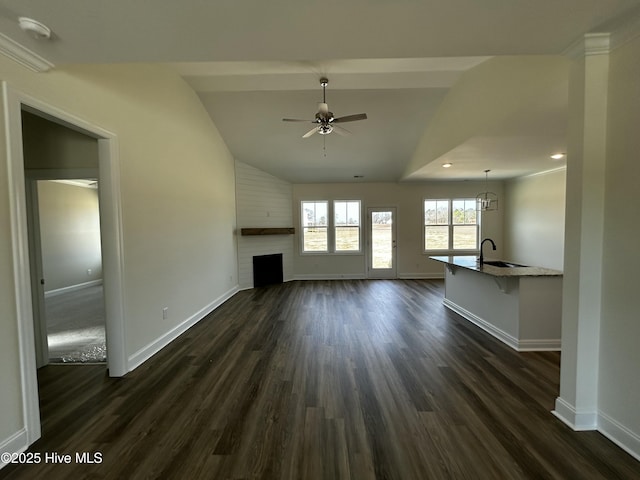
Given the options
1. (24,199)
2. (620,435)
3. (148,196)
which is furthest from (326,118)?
(620,435)

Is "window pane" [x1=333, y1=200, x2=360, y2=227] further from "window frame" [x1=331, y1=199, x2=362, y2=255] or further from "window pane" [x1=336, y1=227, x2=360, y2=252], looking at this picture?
"window pane" [x1=336, y1=227, x2=360, y2=252]

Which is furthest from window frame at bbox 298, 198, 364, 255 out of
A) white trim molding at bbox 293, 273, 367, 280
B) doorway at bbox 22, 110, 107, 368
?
doorway at bbox 22, 110, 107, 368

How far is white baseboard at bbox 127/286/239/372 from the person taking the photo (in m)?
2.81

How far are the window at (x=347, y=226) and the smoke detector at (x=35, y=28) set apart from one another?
6.57m

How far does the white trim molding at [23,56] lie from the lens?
164 centimetres

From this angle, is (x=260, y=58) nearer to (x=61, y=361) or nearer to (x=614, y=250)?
(x=614, y=250)

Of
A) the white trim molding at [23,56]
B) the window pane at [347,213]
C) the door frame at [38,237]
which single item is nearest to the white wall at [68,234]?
the door frame at [38,237]

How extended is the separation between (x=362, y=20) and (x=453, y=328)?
377 centimetres

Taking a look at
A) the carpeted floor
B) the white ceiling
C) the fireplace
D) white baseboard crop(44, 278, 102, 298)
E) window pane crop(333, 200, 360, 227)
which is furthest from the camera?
window pane crop(333, 200, 360, 227)

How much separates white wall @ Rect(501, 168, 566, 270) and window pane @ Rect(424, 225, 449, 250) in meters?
1.59

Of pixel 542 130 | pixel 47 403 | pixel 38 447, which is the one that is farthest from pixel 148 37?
pixel 542 130

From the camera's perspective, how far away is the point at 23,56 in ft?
5.76

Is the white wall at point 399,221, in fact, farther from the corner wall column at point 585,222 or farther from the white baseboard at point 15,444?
the white baseboard at point 15,444

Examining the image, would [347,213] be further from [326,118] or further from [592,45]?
[592,45]
